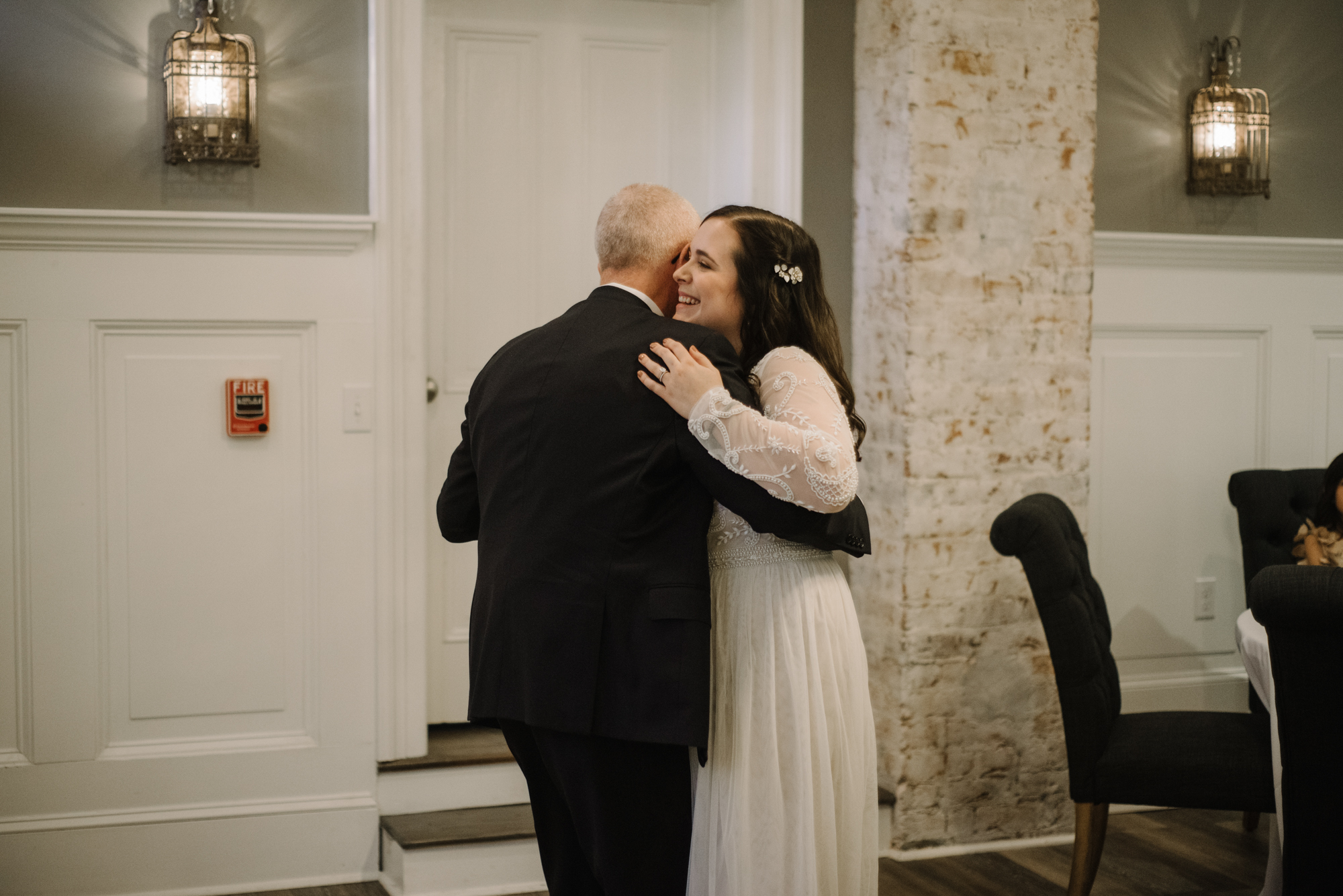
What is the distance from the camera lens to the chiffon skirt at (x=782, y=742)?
170cm

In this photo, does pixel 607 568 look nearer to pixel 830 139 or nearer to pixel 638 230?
pixel 638 230

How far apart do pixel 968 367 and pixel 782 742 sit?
161 centimetres

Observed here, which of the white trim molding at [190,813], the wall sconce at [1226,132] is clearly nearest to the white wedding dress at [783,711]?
the white trim molding at [190,813]

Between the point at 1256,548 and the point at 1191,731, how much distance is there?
40.4 inches

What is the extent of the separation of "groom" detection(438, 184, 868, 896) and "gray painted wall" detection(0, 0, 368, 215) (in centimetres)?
147

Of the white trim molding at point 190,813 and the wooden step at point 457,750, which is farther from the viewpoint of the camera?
the wooden step at point 457,750

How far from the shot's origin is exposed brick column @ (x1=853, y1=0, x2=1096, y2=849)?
2.99 m

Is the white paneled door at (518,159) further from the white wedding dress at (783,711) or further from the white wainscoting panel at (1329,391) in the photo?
the white wainscoting panel at (1329,391)

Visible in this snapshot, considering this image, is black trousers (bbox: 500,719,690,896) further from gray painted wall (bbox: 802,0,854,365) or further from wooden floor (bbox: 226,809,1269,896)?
gray painted wall (bbox: 802,0,854,365)

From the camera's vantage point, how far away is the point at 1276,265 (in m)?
3.64

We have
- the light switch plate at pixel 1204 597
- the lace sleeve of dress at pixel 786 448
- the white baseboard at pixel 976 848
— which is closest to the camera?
the lace sleeve of dress at pixel 786 448

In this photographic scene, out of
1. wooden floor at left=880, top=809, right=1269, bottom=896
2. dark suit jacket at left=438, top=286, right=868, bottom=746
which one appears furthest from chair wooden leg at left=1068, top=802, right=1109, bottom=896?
dark suit jacket at left=438, top=286, right=868, bottom=746

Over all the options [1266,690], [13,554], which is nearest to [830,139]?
[1266,690]

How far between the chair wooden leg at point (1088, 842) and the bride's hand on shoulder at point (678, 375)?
162 centimetres
